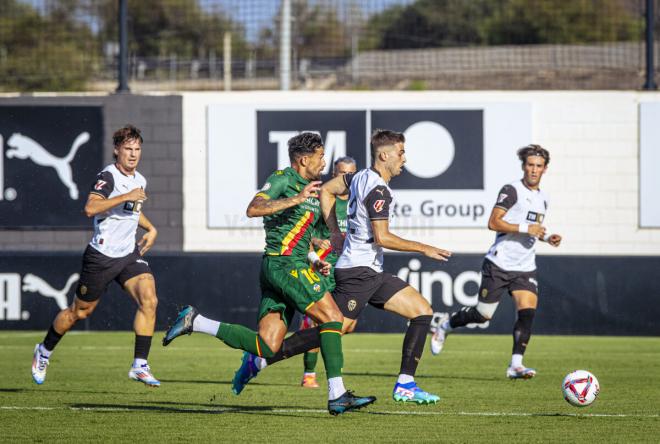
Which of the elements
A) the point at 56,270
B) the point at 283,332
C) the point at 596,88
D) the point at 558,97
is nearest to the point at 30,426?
the point at 283,332

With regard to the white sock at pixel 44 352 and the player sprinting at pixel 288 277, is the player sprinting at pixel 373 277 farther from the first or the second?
the white sock at pixel 44 352

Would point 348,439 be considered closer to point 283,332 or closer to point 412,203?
point 283,332

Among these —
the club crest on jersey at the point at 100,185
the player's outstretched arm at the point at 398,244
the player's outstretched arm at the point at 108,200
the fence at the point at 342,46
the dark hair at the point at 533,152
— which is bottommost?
the player's outstretched arm at the point at 398,244

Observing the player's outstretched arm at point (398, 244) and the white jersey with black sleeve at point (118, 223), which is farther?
the white jersey with black sleeve at point (118, 223)

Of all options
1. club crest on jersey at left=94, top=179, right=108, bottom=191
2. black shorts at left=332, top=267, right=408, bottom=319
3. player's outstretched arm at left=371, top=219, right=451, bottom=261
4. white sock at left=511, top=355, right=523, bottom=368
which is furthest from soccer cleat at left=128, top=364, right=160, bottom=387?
white sock at left=511, top=355, right=523, bottom=368

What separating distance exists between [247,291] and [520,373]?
22.1ft

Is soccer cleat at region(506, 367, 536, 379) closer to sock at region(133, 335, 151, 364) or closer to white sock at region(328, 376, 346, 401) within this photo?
white sock at region(328, 376, 346, 401)

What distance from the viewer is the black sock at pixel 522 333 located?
455 inches

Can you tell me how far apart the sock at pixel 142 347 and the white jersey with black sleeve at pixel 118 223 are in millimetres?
861

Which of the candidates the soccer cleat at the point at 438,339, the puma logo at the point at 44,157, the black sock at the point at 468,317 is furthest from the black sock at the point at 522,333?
the puma logo at the point at 44,157

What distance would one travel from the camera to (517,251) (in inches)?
470

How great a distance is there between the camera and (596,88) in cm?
1923

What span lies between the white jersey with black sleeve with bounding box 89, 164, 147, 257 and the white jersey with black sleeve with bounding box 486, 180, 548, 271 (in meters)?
3.80

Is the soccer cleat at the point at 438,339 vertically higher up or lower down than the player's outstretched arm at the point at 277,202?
lower down
